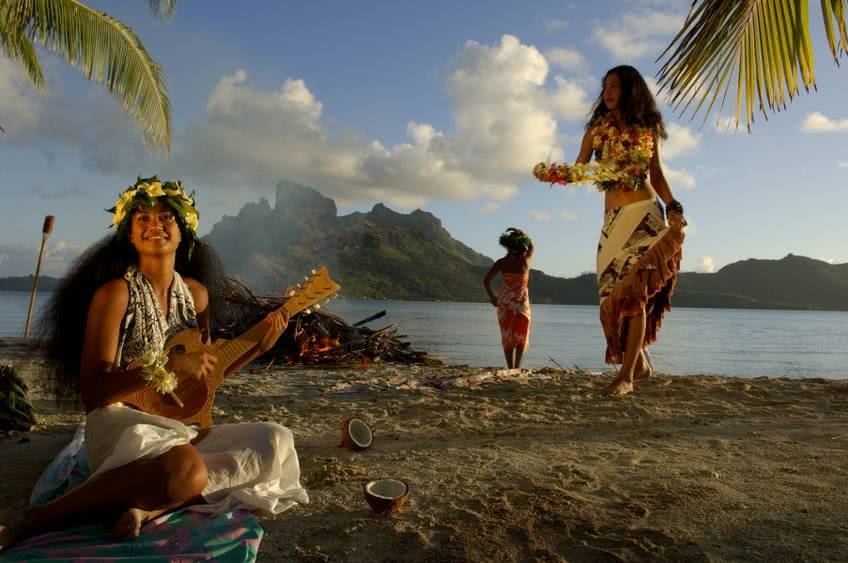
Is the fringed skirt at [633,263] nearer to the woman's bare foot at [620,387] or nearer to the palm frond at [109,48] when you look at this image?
the woman's bare foot at [620,387]

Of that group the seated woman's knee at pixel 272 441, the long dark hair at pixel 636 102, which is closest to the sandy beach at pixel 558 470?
the seated woman's knee at pixel 272 441

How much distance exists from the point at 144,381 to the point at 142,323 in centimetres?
32

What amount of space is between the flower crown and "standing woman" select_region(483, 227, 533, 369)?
17.4 ft

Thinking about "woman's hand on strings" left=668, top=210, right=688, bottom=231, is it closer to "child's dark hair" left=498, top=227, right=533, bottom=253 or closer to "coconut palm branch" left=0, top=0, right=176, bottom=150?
"child's dark hair" left=498, top=227, right=533, bottom=253

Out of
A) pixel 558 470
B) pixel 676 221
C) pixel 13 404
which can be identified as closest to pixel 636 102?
pixel 676 221

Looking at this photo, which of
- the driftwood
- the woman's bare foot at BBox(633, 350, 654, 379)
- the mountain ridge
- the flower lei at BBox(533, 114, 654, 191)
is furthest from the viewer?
the mountain ridge

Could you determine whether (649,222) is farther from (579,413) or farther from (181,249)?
(181,249)

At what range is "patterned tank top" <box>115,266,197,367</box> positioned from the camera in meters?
2.55

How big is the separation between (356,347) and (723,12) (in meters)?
7.01

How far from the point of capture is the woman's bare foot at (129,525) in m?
2.12

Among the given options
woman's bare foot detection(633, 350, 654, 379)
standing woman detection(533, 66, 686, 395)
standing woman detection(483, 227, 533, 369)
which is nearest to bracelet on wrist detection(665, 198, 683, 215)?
standing woman detection(533, 66, 686, 395)

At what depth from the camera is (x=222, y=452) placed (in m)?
2.64

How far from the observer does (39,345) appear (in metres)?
2.90

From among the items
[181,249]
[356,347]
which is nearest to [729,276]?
[356,347]
